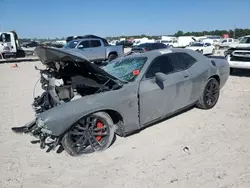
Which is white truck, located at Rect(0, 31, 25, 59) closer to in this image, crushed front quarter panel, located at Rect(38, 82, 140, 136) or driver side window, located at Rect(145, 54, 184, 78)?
driver side window, located at Rect(145, 54, 184, 78)

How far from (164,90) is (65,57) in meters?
1.80

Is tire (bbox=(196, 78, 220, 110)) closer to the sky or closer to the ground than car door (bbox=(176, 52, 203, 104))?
closer to the ground

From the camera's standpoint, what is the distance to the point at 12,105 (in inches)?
255

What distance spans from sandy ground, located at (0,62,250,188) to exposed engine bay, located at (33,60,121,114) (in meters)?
0.92

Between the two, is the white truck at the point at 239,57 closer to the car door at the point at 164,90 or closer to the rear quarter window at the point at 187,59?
the rear quarter window at the point at 187,59

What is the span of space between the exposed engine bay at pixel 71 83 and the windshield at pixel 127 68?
1.14 ft

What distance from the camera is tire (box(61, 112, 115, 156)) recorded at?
348cm

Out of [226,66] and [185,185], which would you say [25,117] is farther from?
[226,66]

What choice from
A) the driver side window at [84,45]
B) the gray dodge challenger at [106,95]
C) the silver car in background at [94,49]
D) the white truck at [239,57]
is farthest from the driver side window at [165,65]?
the driver side window at [84,45]

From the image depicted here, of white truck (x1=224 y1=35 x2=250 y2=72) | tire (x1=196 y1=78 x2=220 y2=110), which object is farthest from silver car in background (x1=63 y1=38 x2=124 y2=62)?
tire (x1=196 y1=78 x2=220 y2=110)

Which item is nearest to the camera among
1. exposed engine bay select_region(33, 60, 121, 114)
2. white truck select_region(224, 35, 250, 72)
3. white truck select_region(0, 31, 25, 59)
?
exposed engine bay select_region(33, 60, 121, 114)

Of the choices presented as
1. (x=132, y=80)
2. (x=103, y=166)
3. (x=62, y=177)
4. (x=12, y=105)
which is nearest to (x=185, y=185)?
(x=103, y=166)

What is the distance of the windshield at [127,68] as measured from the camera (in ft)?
13.6

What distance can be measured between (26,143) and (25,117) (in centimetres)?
149
